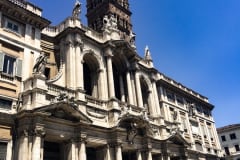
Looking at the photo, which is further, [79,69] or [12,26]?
[79,69]

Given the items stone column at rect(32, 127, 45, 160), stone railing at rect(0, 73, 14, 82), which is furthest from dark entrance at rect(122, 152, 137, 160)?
stone railing at rect(0, 73, 14, 82)

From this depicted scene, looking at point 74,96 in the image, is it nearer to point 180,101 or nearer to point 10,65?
point 10,65

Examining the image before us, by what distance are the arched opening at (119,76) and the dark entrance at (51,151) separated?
415 inches

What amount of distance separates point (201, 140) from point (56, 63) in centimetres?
2667

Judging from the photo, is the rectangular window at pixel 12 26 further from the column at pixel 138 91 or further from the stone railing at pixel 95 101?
the column at pixel 138 91

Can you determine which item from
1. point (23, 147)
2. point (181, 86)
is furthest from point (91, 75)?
point (181, 86)

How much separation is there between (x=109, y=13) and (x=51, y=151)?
3396cm

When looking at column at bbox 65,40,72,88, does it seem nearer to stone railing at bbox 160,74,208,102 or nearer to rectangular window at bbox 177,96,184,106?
stone railing at bbox 160,74,208,102

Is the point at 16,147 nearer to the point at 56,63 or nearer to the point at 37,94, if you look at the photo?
the point at 37,94

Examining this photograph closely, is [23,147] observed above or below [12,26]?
below

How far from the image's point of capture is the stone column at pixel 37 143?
1931 centimetres

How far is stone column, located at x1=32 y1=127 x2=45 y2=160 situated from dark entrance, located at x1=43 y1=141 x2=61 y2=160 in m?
2.87

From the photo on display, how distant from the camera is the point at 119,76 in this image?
3291 centimetres

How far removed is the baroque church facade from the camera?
20609 mm
